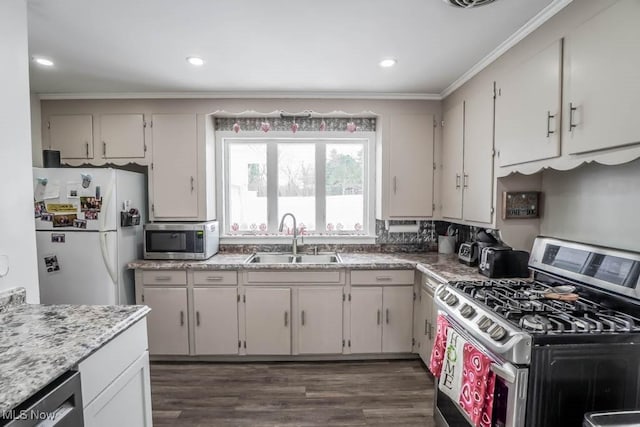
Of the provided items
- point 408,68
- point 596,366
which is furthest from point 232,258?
point 596,366

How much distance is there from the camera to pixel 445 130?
9.26 feet

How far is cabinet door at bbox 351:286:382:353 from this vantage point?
2.62 meters

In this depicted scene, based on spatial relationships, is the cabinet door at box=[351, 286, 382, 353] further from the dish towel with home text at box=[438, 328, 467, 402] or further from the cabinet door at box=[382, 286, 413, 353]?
the dish towel with home text at box=[438, 328, 467, 402]

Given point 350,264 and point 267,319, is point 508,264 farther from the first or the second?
point 267,319

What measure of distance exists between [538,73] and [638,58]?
55 centimetres

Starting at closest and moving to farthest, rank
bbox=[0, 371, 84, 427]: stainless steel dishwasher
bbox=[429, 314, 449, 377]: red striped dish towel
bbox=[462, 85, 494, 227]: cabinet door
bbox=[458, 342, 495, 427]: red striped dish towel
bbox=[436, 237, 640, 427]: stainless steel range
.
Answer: bbox=[0, 371, 84, 427]: stainless steel dishwasher < bbox=[436, 237, 640, 427]: stainless steel range < bbox=[458, 342, 495, 427]: red striped dish towel < bbox=[429, 314, 449, 377]: red striped dish towel < bbox=[462, 85, 494, 227]: cabinet door

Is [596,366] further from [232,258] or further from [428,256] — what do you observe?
[232,258]

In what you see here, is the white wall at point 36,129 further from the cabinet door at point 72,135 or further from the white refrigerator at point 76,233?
the white refrigerator at point 76,233

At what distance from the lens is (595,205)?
165cm

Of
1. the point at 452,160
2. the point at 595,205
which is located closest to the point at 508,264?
the point at 595,205

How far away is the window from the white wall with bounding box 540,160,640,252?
1.63m

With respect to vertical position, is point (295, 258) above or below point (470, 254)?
below

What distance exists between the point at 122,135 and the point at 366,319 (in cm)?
290

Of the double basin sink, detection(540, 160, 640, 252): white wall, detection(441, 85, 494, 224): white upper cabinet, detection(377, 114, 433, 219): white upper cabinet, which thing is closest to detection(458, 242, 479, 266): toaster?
detection(441, 85, 494, 224): white upper cabinet
